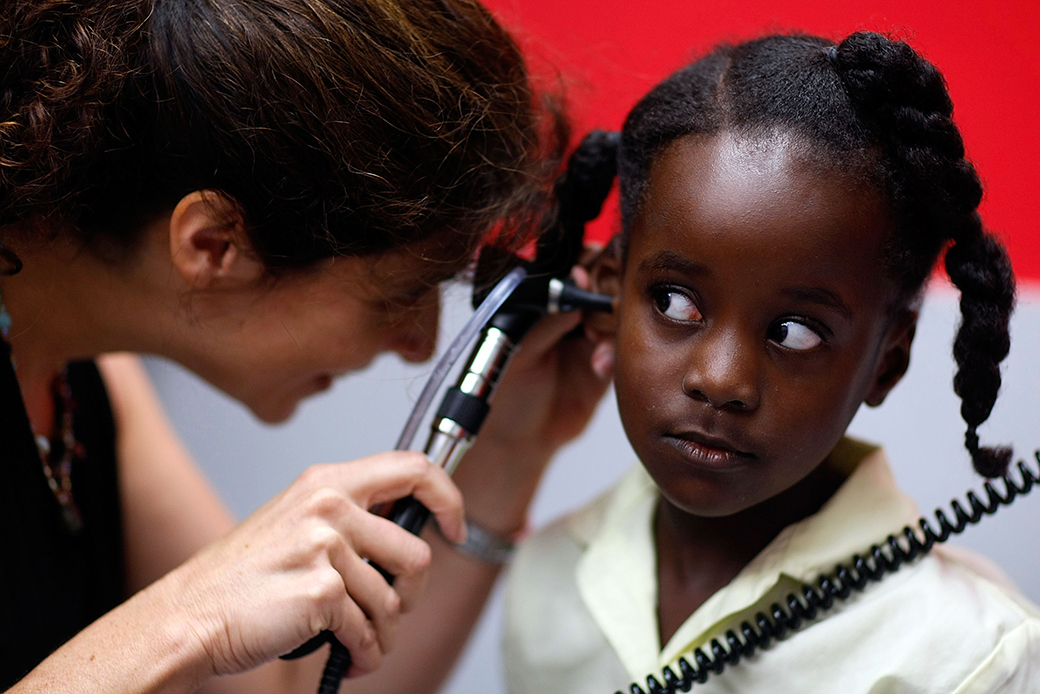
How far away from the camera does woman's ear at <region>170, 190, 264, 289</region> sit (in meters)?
0.69

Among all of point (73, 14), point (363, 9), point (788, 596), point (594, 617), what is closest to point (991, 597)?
point (788, 596)

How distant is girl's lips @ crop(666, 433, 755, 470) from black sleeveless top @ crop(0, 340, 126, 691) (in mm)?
586

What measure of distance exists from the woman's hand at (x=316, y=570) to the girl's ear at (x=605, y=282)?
19 cm

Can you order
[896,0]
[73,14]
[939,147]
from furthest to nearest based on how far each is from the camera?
[896,0] < [73,14] < [939,147]

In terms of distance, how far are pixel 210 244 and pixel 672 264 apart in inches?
14.1

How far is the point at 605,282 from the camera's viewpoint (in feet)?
2.62

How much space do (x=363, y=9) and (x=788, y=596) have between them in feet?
1.71

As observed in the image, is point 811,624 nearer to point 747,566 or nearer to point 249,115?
point 747,566

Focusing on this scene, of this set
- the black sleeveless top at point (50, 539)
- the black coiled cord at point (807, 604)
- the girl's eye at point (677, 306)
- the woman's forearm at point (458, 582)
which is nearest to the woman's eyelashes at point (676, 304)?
the girl's eye at point (677, 306)

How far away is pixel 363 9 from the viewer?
679 millimetres

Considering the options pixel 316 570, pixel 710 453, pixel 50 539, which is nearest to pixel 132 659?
pixel 316 570

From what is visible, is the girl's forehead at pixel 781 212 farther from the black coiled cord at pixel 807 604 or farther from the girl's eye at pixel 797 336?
the black coiled cord at pixel 807 604

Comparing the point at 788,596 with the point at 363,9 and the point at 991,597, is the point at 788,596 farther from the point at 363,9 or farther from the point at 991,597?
the point at 363,9

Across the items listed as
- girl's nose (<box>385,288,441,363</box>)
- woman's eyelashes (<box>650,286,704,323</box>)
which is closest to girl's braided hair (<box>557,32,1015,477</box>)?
woman's eyelashes (<box>650,286,704,323</box>)
